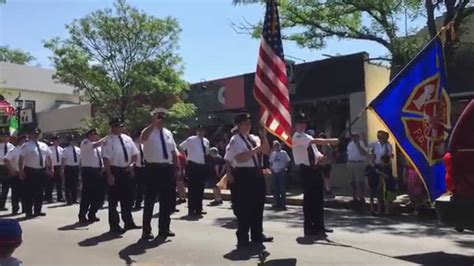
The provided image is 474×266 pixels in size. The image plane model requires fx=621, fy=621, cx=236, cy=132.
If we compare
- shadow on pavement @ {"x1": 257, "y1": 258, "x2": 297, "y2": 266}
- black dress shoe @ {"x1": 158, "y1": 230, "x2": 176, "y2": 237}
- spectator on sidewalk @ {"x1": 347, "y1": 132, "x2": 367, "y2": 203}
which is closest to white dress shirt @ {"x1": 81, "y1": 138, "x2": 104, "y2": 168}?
black dress shoe @ {"x1": 158, "y1": 230, "x2": 176, "y2": 237}

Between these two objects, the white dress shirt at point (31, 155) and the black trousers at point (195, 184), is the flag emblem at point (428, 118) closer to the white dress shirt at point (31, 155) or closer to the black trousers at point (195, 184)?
the black trousers at point (195, 184)

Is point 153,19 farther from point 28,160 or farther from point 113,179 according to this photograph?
point 113,179

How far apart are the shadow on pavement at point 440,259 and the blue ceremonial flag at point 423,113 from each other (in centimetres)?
74

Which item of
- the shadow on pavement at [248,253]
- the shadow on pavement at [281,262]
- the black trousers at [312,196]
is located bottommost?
the shadow on pavement at [281,262]

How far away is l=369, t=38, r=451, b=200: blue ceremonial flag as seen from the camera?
7.81 m

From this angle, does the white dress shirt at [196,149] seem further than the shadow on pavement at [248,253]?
Yes

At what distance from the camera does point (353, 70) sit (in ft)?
63.8

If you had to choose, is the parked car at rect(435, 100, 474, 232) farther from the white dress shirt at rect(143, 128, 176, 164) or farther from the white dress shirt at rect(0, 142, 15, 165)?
the white dress shirt at rect(0, 142, 15, 165)

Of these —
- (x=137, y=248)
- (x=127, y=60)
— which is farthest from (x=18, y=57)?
(x=137, y=248)

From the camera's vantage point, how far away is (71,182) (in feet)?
53.7

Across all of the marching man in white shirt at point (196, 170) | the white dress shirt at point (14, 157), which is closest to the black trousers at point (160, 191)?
the marching man in white shirt at point (196, 170)

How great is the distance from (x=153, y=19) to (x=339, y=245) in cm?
1870

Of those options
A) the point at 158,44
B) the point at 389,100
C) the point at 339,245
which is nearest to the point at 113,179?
the point at 339,245

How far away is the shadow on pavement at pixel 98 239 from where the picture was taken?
909 cm
